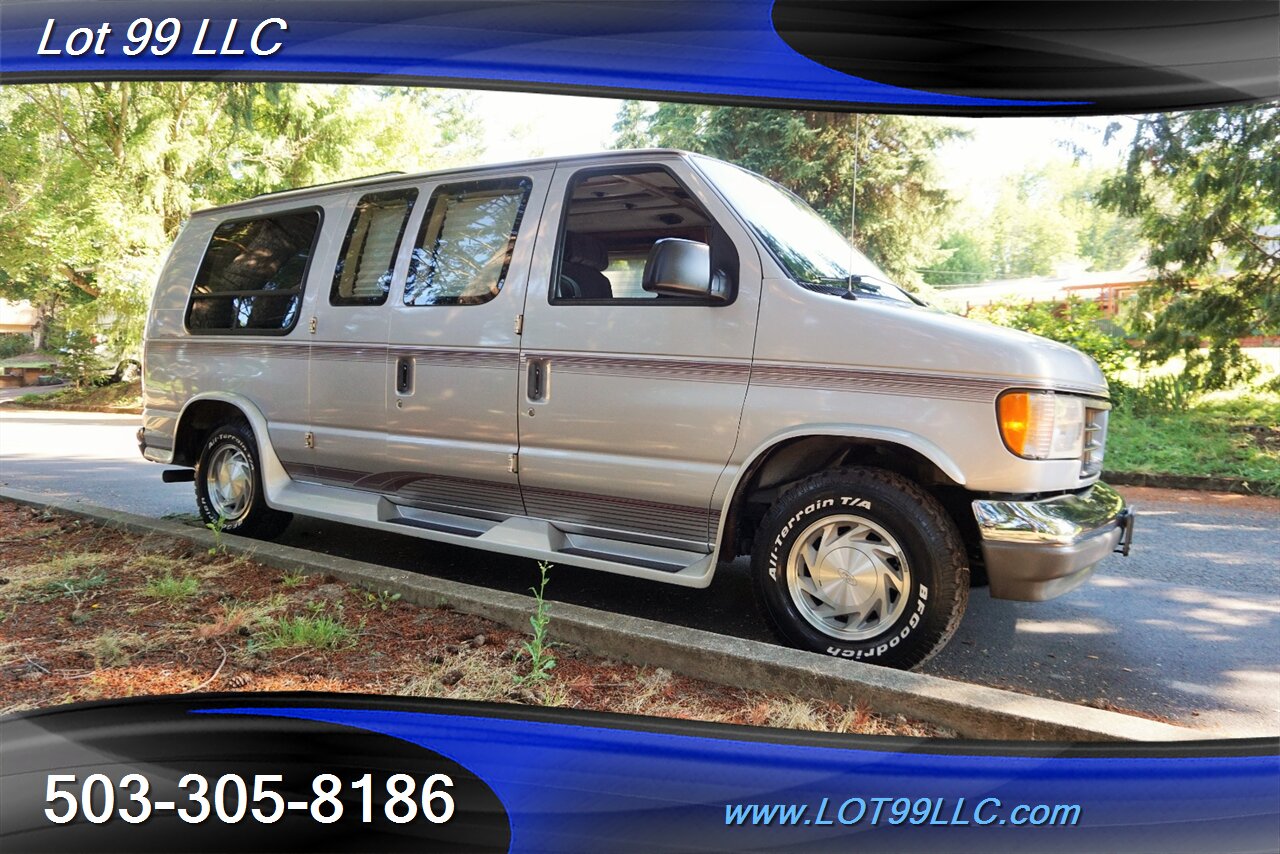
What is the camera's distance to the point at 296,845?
6.20 ft

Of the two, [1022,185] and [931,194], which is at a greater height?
[931,194]

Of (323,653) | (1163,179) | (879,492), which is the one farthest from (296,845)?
(1163,179)

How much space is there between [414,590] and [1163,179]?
8840 millimetres

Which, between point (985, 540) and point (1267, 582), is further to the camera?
point (1267, 582)

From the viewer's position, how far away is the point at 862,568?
311cm

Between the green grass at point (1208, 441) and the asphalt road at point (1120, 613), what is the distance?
129cm

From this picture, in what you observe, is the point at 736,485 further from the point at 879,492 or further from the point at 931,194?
the point at 931,194

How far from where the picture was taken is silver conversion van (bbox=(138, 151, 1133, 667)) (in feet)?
9.84

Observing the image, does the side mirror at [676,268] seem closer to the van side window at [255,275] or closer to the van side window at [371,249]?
the van side window at [371,249]

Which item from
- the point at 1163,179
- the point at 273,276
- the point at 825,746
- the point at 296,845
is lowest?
the point at 296,845

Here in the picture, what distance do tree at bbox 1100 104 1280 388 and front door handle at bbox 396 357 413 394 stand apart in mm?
7462

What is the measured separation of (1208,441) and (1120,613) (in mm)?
5558

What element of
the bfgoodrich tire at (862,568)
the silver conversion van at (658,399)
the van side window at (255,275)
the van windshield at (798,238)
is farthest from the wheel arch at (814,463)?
the van side window at (255,275)

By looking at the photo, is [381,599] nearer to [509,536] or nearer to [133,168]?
[509,536]
